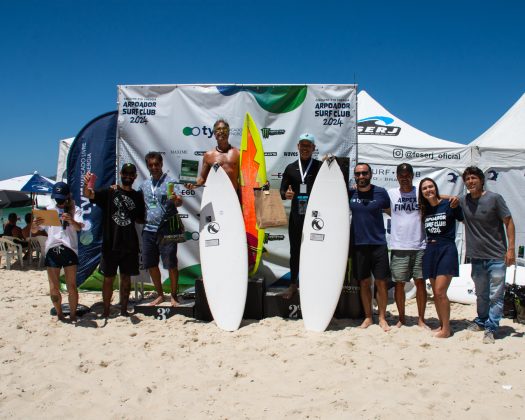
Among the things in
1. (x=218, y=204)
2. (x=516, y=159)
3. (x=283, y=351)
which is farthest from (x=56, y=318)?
(x=516, y=159)

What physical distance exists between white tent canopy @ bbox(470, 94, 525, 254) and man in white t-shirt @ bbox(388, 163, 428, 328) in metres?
2.97

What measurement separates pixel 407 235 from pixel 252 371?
1736 mm

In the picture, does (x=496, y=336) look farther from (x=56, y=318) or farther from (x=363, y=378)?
(x=56, y=318)

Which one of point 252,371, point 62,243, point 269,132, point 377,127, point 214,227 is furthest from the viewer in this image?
point 377,127

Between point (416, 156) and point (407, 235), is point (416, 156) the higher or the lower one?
the higher one

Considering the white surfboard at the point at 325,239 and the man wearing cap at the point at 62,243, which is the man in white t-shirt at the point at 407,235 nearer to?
the white surfboard at the point at 325,239

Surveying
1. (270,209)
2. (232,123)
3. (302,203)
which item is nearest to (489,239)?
(302,203)

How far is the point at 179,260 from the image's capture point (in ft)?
16.5

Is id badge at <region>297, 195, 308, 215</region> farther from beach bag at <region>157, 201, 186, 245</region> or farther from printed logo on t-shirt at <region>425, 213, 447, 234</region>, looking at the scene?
beach bag at <region>157, 201, 186, 245</region>

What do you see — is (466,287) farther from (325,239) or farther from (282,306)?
(282,306)

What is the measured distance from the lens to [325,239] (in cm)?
395

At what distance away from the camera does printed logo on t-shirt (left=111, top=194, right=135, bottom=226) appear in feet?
12.9

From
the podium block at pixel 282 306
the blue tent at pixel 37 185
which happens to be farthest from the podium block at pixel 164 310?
the blue tent at pixel 37 185

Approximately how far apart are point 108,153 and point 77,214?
4.50 feet
